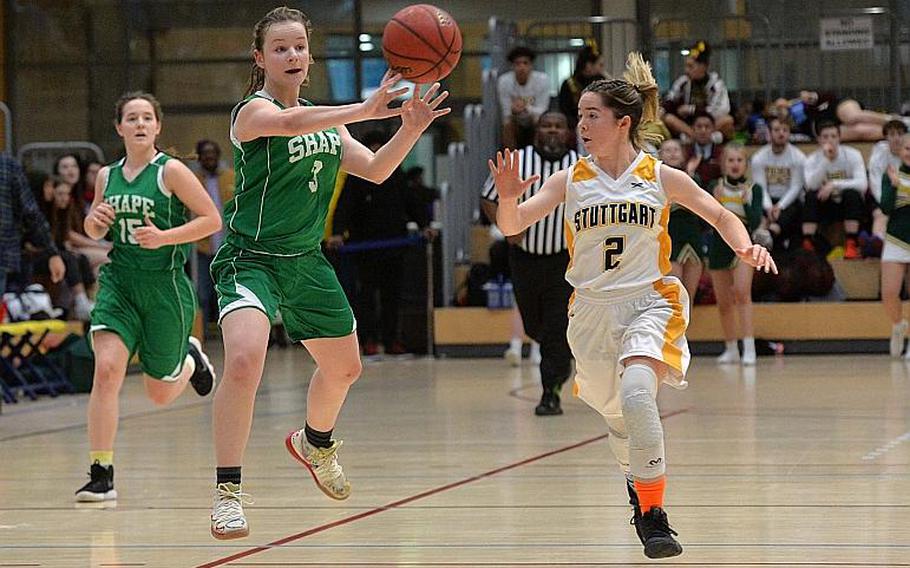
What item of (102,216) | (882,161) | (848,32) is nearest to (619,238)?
(102,216)

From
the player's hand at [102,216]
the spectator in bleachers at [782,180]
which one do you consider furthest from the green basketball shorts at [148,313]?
the spectator in bleachers at [782,180]

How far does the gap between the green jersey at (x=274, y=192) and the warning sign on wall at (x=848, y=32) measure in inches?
479

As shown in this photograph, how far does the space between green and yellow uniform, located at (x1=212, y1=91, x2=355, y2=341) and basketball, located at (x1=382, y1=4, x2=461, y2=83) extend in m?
0.40

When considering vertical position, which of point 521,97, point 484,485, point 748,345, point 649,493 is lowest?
point 748,345

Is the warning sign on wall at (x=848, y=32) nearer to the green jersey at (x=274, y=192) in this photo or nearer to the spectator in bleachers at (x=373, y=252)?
the spectator in bleachers at (x=373, y=252)

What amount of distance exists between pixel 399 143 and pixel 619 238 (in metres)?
0.79

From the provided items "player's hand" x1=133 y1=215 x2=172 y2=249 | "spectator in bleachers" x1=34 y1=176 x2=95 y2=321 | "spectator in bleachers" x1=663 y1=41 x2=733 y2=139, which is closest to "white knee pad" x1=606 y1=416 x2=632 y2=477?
"player's hand" x1=133 y1=215 x2=172 y2=249

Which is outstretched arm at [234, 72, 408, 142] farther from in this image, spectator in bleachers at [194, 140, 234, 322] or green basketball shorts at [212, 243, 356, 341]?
spectator in bleachers at [194, 140, 234, 322]

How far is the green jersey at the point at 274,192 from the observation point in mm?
5207

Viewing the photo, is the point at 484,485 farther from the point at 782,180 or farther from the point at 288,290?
the point at 782,180

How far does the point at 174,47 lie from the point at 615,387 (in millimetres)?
15287

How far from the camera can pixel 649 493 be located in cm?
470

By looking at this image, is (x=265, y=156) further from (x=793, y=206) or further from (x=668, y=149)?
(x=793, y=206)

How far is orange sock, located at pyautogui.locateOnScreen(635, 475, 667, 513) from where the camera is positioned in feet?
15.4
